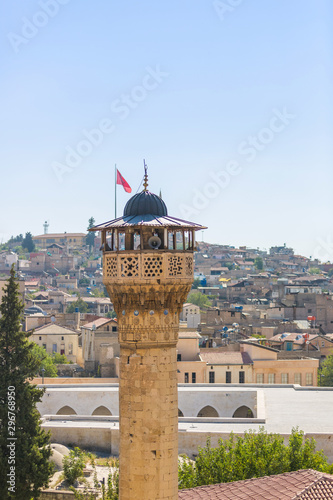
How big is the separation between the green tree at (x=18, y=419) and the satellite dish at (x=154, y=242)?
14994 mm

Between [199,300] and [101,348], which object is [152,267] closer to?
[101,348]

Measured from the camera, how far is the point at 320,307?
8588 centimetres

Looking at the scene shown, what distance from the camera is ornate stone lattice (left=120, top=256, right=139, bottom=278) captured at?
46.8ft

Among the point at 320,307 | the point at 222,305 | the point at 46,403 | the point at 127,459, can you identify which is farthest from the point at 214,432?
the point at 222,305

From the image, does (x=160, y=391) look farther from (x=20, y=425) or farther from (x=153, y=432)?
(x=20, y=425)

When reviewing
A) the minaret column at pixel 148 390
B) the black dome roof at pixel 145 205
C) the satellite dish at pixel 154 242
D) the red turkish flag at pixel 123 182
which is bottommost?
the minaret column at pixel 148 390

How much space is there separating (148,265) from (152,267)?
0.28 feet

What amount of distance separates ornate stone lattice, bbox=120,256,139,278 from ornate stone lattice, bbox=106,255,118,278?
21 centimetres

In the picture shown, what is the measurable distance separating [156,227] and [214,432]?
1902 cm

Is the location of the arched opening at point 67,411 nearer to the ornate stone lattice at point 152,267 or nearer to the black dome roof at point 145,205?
the black dome roof at point 145,205

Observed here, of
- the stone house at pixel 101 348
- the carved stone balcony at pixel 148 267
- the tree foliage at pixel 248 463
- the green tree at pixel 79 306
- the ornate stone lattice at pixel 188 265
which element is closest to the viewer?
the carved stone balcony at pixel 148 267

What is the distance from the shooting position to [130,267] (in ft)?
47.0

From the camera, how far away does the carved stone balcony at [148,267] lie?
14.2 metres

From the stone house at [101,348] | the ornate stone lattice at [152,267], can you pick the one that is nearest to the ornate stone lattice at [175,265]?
the ornate stone lattice at [152,267]
